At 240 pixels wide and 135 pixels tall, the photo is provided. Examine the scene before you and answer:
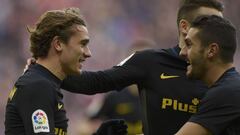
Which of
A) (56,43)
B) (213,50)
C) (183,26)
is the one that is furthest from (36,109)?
(183,26)

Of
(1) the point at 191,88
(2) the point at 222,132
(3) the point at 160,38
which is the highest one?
(3) the point at 160,38

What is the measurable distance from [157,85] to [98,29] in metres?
5.29

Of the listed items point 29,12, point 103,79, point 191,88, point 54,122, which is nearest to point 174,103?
point 191,88

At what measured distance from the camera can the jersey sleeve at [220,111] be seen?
3.28 m

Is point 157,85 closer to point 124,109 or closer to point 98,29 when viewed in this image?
point 124,109

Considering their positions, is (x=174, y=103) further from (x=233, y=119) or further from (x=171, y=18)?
(x=171, y=18)

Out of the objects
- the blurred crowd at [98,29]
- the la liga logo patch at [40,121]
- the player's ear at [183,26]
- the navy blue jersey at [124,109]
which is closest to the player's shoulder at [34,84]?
the la liga logo patch at [40,121]

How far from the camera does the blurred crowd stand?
8539mm

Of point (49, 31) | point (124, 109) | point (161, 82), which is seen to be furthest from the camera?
point (124, 109)

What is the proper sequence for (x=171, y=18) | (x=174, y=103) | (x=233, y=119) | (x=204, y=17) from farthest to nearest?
(x=171, y=18) < (x=174, y=103) < (x=204, y=17) < (x=233, y=119)

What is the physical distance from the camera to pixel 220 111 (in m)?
3.30

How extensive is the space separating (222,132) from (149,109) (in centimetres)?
77

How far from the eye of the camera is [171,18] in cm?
952

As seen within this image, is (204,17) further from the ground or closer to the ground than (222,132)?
further from the ground
